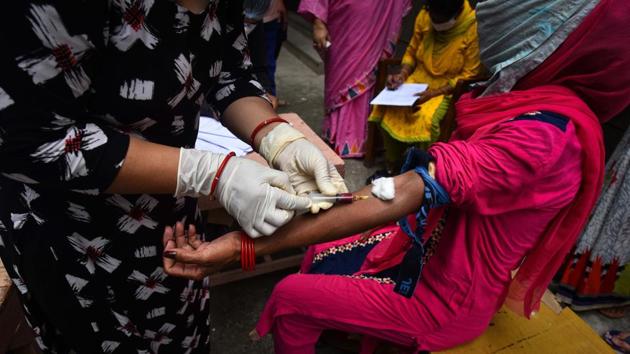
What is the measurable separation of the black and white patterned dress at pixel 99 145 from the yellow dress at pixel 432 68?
191cm

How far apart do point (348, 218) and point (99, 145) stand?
628 mm

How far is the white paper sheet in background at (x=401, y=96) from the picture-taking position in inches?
112

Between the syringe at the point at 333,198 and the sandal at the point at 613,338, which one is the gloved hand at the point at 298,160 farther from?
the sandal at the point at 613,338

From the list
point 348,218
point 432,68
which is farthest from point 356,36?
point 348,218

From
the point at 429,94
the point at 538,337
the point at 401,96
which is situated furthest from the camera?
the point at 401,96

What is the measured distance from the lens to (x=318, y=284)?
1.39m

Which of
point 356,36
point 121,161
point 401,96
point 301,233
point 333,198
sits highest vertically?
point 121,161

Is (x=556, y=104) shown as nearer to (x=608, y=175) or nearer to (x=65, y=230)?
(x=608, y=175)

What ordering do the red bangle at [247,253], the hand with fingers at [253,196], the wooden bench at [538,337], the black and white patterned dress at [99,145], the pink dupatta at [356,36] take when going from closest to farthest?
the black and white patterned dress at [99,145]
the hand with fingers at [253,196]
the red bangle at [247,253]
the wooden bench at [538,337]
the pink dupatta at [356,36]

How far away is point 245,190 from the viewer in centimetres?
88

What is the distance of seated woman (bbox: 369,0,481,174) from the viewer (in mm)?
2723

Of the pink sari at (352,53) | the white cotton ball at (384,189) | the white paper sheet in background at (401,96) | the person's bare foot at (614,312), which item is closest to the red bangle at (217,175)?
the white cotton ball at (384,189)

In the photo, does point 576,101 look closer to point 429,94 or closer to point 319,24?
point 429,94

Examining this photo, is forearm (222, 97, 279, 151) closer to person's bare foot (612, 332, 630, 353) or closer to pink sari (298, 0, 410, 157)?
person's bare foot (612, 332, 630, 353)
